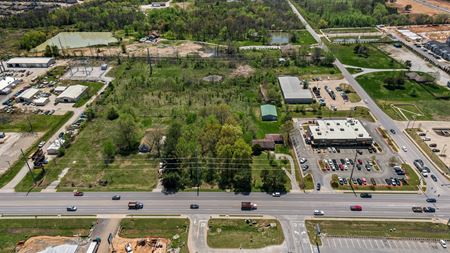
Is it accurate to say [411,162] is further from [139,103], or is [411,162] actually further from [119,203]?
[139,103]

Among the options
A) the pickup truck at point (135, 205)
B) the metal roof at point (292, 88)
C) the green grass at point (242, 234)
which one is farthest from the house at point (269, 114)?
the pickup truck at point (135, 205)

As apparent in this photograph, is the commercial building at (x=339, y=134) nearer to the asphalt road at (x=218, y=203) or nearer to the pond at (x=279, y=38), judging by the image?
the asphalt road at (x=218, y=203)

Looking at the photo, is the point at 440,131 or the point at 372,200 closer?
the point at 372,200

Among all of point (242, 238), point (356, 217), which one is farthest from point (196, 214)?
point (356, 217)

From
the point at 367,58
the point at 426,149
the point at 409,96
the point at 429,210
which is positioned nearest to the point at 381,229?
the point at 429,210

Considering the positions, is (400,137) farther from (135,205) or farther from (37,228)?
(37,228)

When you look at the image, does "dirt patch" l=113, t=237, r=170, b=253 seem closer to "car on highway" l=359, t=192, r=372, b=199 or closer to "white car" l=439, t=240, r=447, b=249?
"car on highway" l=359, t=192, r=372, b=199

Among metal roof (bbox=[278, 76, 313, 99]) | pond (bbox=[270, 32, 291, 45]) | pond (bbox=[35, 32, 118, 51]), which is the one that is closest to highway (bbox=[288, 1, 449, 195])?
metal roof (bbox=[278, 76, 313, 99])
